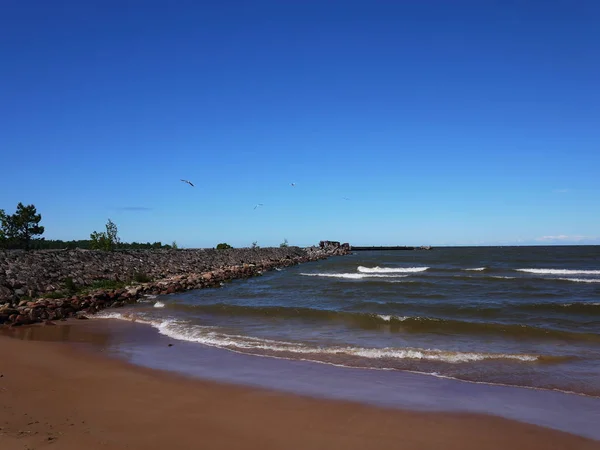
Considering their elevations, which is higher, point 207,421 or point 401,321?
point 207,421

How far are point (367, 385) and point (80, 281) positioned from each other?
17025mm

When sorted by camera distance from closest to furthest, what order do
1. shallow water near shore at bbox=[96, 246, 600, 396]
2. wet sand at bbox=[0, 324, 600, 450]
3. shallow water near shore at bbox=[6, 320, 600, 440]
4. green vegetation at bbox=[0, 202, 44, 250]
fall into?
1. wet sand at bbox=[0, 324, 600, 450]
2. shallow water near shore at bbox=[6, 320, 600, 440]
3. shallow water near shore at bbox=[96, 246, 600, 396]
4. green vegetation at bbox=[0, 202, 44, 250]

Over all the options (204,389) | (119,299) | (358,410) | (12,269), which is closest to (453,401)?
(358,410)

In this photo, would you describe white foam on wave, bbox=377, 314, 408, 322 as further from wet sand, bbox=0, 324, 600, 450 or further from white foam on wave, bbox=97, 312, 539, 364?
wet sand, bbox=0, 324, 600, 450

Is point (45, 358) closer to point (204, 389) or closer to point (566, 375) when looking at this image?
point (204, 389)

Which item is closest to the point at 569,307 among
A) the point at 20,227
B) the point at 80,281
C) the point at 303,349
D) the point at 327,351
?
the point at 327,351

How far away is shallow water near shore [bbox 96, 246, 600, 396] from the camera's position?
922cm

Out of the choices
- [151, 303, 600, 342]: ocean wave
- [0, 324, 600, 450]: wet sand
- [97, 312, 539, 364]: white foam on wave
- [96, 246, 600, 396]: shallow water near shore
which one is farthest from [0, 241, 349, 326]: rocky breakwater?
[0, 324, 600, 450]: wet sand

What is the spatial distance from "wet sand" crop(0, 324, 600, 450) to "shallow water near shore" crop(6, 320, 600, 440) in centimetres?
37

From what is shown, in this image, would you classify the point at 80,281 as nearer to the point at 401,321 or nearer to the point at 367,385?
the point at 401,321

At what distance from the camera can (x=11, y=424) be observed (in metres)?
5.39

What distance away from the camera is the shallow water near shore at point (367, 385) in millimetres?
6414

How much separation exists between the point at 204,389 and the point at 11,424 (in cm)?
271

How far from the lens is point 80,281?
802 inches
